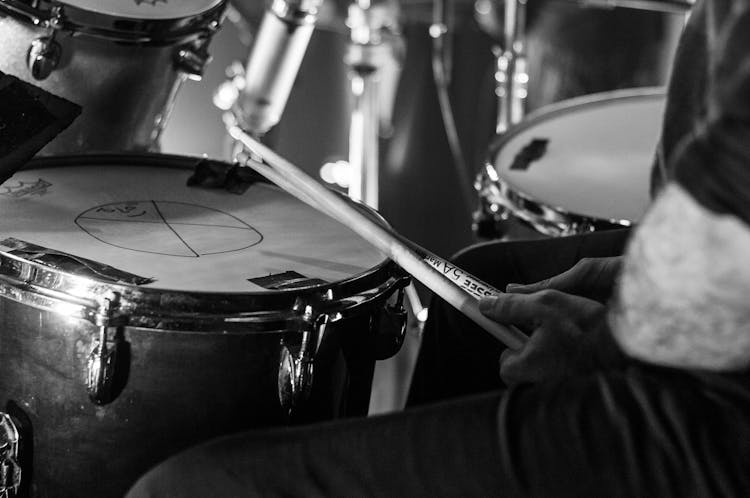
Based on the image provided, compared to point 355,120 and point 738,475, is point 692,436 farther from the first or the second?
point 355,120

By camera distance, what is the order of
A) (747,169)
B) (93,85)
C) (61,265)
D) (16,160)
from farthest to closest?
(93,85), (16,160), (61,265), (747,169)

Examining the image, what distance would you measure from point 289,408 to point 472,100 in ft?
6.07

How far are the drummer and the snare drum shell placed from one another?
14 centimetres

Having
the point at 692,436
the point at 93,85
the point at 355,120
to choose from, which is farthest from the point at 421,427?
the point at 355,120

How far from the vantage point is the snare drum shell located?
0.86 m

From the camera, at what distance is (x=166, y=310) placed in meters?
0.84

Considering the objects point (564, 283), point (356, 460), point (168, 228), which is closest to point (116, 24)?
point (168, 228)

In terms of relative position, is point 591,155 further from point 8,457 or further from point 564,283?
point 8,457

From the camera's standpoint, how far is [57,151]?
4.73ft

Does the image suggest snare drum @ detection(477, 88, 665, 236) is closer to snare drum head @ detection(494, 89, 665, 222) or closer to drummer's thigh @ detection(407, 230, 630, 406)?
snare drum head @ detection(494, 89, 665, 222)

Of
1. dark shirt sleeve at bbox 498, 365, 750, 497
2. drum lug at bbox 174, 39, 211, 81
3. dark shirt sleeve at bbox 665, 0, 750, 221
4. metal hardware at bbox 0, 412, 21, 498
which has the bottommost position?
metal hardware at bbox 0, 412, 21, 498

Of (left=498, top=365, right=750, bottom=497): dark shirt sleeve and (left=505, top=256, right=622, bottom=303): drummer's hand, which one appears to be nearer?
(left=498, top=365, right=750, bottom=497): dark shirt sleeve

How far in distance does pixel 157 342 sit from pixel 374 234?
0.76ft

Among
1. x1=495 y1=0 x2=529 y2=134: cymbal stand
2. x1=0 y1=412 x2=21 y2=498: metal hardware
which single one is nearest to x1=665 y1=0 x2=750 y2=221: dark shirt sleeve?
x1=0 y1=412 x2=21 y2=498: metal hardware
